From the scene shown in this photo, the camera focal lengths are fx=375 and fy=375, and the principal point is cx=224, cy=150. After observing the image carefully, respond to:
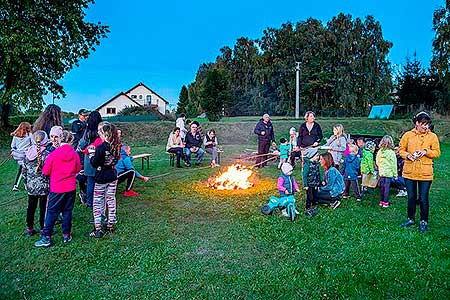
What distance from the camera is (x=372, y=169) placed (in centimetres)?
702

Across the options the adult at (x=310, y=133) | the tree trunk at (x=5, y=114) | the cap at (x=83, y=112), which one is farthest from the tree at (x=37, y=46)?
the adult at (x=310, y=133)

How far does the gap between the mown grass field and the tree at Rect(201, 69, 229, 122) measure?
22.9 metres

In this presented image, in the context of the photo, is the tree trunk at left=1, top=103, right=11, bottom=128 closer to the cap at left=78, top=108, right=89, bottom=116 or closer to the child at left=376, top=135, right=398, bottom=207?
the cap at left=78, top=108, right=89, bottom=116

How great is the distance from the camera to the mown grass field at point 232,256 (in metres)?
3.56

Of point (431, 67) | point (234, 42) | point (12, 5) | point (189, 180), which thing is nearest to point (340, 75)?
point (431, 67)

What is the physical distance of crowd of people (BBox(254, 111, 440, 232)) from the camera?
519 cm

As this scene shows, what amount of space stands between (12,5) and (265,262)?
18512 millimetres

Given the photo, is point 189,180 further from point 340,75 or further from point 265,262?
point 340,75

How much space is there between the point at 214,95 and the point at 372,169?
23.7m

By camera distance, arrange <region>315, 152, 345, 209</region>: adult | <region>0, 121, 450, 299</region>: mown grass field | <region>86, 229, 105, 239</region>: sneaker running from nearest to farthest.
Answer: <region>0, 121, 450, 299</region>: mown grass field < <region>86, 229, 105, 239</region>: sneaker < <region>315, 152, 345, 209</region>: adult

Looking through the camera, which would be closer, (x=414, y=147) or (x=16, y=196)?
(x=414, y=147)

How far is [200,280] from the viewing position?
3760mm

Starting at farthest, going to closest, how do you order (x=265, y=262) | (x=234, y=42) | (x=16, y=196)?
(x=234, y=42) < (x=16, y=196) < (x=265, y=262)

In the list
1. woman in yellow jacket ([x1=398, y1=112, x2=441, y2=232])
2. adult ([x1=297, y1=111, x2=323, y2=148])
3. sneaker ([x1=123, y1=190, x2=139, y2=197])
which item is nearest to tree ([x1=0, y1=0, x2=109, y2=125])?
sneaker ([x1=123, y1=190, x2=139, y2=197])
